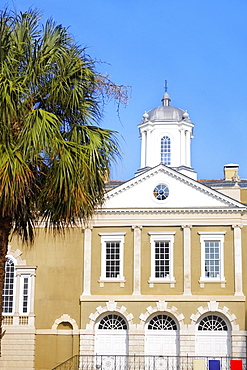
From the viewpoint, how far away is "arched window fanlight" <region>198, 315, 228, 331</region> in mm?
33656

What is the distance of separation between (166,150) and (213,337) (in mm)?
12068

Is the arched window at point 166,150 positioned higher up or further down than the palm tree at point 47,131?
higher up

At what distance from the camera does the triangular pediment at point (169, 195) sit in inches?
1352

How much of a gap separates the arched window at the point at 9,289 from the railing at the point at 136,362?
4.16 meters

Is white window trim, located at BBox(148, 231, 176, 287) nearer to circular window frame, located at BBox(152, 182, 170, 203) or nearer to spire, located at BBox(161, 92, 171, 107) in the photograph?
circular window frame, located at BBox(152, 182, 170, 203)

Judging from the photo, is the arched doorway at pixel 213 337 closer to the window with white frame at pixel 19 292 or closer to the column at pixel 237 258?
the column at pixel 237 258

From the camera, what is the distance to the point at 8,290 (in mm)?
35281

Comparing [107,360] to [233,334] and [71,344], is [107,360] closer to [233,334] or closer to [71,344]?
[71,344]

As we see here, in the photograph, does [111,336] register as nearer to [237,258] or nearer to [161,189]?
[237,258]

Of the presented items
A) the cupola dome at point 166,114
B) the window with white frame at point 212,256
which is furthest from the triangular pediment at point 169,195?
the cupola dome at point 166,114

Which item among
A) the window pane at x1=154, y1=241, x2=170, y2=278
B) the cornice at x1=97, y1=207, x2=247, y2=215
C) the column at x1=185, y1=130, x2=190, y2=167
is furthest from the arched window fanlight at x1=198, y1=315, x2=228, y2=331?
the column at x1=185, y1=130, x2=190, y2=167

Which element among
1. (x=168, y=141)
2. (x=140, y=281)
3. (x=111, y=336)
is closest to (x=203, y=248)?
(x=140, y=281)

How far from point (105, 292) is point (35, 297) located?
3465 mm

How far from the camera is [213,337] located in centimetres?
3344
